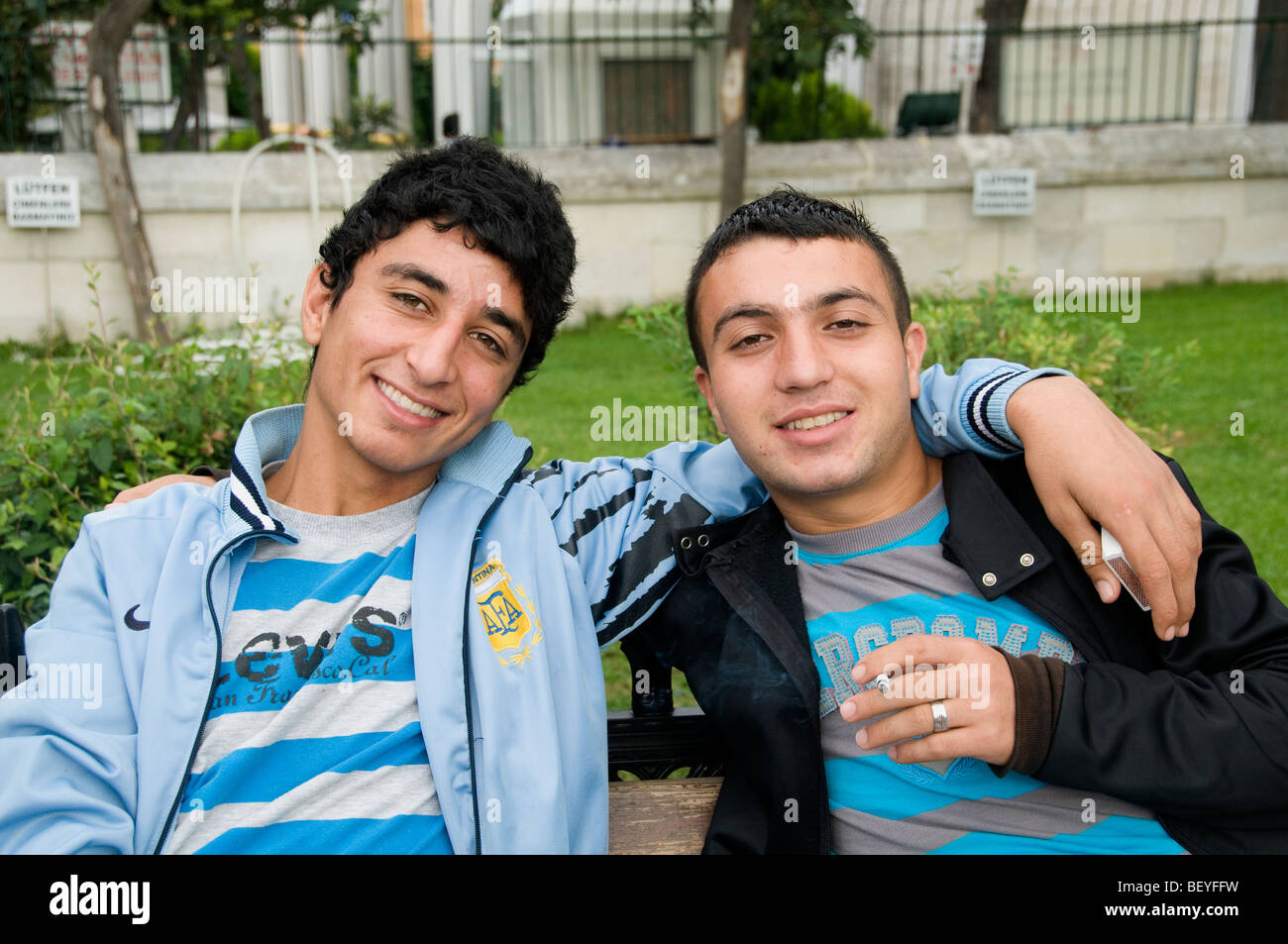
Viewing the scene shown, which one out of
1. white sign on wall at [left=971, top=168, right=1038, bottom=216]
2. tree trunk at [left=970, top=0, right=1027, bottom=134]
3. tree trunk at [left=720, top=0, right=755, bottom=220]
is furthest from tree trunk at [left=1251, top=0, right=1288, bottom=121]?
tree trunk at [left=720, top=0, right=755, bottom=220]

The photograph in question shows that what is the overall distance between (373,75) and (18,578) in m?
17.1

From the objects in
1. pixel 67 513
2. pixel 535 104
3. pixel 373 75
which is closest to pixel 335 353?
pixel 67 513

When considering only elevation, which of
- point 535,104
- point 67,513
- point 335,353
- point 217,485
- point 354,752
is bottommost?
point 354,752

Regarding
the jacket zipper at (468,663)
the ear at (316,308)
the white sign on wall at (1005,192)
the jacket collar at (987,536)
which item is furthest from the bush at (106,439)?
the white sign on wall at (1005,192)

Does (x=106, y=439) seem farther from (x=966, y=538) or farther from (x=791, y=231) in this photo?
(x=966, y=538)

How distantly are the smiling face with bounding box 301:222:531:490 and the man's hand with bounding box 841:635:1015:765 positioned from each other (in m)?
0.93

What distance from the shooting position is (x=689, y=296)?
243cm

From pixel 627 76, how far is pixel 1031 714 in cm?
1168

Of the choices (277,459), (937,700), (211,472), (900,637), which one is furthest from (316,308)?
(937,700)

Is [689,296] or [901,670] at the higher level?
[689,296]

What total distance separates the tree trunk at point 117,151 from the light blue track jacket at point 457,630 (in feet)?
24.6

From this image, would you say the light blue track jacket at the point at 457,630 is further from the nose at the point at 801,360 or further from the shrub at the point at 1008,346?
the shrub at the point at 1008,346

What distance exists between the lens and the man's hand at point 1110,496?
185 centimetres

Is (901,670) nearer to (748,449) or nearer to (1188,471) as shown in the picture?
(748,449)
